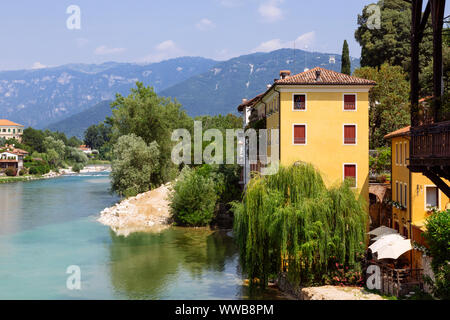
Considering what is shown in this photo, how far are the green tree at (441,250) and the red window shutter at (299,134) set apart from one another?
12417 mm

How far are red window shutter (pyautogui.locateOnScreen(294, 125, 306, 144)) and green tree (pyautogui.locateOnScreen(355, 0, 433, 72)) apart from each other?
24528 mm

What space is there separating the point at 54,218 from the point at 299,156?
24.3m

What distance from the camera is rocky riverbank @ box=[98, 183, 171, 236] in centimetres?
3931

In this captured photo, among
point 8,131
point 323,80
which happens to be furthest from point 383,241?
point 8,131

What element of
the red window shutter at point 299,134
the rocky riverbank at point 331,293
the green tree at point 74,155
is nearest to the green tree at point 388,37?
the red window shutter at point 299,134

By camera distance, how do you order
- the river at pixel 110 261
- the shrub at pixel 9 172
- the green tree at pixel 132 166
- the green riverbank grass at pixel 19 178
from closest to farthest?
the river at pixel 110 261, the green tree at pixel 132 166, the green riverbank grass at pixel 19 178, the shrub at pixel 9 172

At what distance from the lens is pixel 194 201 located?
3888 cm

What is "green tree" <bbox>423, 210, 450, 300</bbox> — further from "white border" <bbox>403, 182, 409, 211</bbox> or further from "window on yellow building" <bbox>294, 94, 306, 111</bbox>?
"window on yellow building" <bbox>294, 94, 306, 111</bbox>

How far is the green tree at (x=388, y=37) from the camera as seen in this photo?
50344 mm

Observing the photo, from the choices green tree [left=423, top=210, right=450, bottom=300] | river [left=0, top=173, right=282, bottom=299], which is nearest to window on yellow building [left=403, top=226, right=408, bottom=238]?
river [left=0, top=173, right=282, bottom=299]
